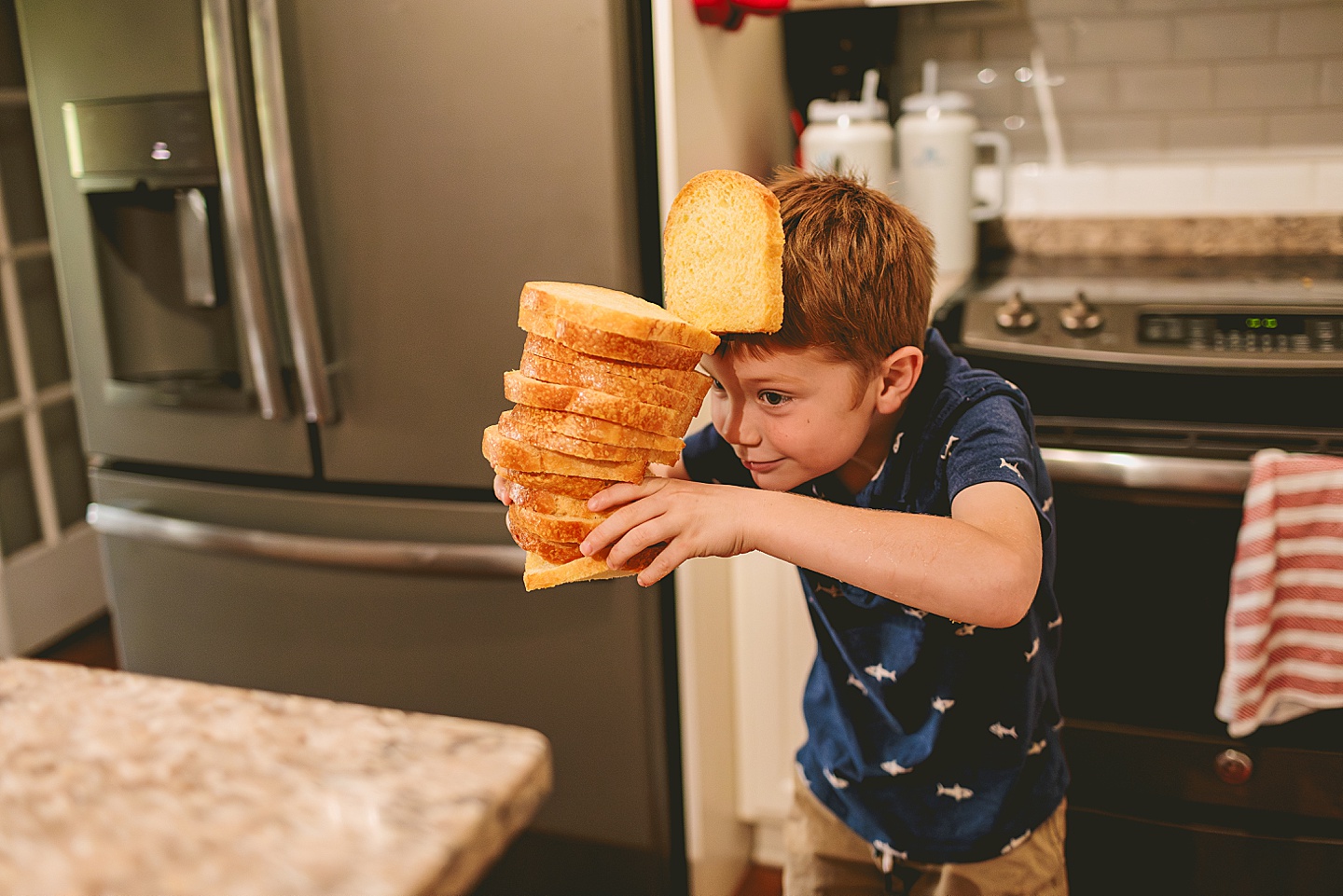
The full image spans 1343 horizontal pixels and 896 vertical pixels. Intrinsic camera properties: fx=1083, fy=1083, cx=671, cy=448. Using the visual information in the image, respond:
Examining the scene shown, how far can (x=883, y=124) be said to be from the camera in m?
1.94

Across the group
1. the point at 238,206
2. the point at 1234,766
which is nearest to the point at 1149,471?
the point at 1234,766

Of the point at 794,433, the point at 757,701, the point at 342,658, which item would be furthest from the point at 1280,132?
the point at 342,658

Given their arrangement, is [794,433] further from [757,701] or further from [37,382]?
[37,382]

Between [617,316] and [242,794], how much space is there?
392 mm

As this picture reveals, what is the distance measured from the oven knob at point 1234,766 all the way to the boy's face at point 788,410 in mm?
951

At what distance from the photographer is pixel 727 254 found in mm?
814

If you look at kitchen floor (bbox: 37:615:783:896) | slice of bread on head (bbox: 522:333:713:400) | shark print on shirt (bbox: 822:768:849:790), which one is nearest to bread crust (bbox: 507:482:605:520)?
slice of bread on head (bbox: 522:333:713:400)

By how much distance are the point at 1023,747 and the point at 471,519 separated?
885 millimetres

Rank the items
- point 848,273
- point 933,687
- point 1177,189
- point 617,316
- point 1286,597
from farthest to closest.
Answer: point 1177,189, point 1286,597, point 933,687, point 848,273, point 617,316

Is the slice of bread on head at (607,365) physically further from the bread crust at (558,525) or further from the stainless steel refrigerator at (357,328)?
the stainless steel refrigerator at (357,328)

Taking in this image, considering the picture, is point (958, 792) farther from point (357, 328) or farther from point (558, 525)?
point (357, 328)

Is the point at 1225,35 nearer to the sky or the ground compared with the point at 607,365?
nearer to the sky

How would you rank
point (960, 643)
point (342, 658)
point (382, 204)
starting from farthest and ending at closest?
point (342, 658)
point (382, 204)
point (960, 643)

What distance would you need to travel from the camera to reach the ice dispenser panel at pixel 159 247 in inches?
65.7
